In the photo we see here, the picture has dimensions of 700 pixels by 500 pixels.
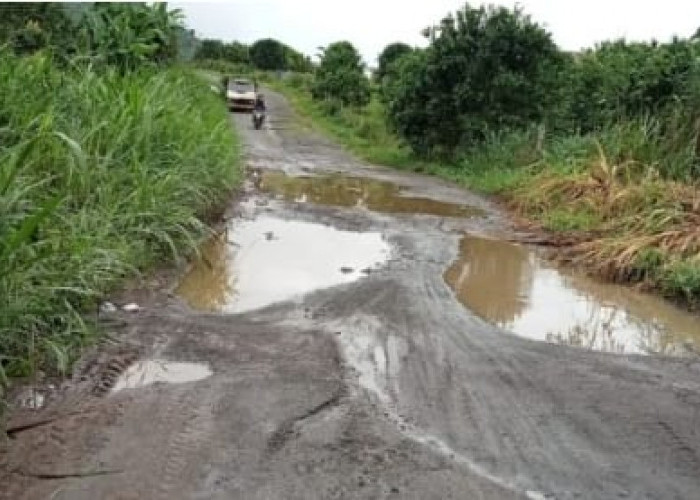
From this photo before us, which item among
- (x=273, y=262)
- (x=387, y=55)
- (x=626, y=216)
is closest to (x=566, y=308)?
(x=273, y=262)

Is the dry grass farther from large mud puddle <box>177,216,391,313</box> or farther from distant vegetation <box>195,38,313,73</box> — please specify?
distant vegetation <box>195,38,313,73</box>

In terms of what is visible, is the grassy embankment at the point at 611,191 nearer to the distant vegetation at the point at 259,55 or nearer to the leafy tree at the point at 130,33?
the leafy tree at the point at 130,33

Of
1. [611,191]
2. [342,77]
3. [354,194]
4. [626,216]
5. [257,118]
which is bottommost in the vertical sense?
[354,194]

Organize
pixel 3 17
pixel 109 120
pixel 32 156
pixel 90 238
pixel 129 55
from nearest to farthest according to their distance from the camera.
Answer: pixel 90 238
pixel 32 156
pixel 109 120
pixel 129 55
pixel 3 17

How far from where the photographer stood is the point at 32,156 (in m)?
6.67

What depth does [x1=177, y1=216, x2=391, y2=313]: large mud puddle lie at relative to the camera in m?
7.61

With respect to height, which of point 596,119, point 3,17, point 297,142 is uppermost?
point 3,17

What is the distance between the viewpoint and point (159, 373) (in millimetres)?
5316

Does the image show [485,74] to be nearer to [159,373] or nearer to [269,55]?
[159,373]

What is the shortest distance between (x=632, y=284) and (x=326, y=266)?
3281 mm

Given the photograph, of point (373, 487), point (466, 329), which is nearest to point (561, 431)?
point (373, 487)

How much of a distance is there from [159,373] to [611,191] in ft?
28.9

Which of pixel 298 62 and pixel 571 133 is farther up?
pixel 298 62

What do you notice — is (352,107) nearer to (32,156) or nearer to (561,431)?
(32,156)
